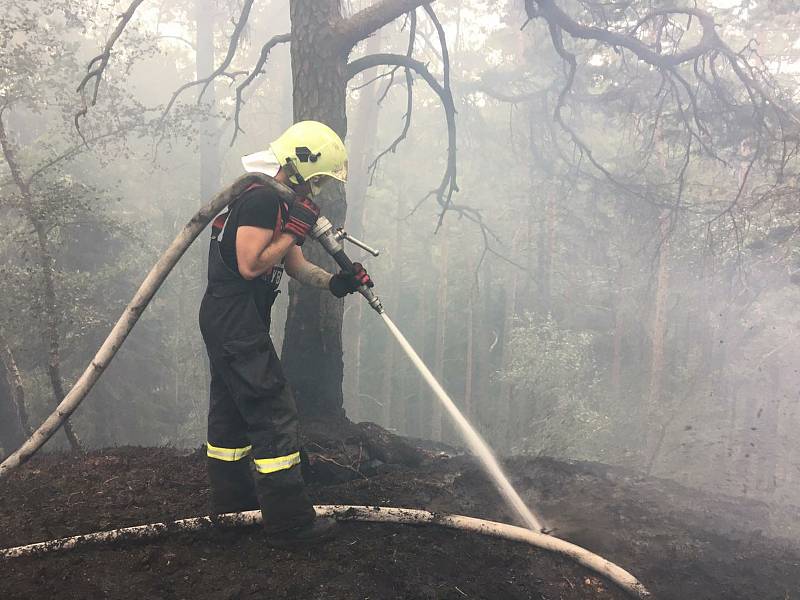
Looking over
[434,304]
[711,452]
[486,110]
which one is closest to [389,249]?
[434,304]

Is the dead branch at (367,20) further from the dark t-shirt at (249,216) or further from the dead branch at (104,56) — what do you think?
the dark t-shirt at (249,216)

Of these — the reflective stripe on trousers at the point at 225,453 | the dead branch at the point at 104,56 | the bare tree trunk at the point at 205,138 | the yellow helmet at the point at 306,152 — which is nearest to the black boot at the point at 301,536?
the reflective stripe on trousers at the point at 225,453

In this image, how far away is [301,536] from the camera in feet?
10.4

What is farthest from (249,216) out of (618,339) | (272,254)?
(618,339)

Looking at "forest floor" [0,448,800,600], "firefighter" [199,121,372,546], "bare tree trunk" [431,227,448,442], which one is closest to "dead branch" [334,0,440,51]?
"firefighter" [199,121,372,546]

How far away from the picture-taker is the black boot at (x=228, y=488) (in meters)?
3.41

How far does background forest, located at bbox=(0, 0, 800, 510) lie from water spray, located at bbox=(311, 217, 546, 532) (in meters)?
7.67

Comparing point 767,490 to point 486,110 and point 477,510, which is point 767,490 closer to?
point 477,510

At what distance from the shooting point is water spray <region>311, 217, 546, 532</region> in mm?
3508

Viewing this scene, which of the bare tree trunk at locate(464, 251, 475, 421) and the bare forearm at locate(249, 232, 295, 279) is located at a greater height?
the bare forearm at locate(249, 232, 295, 279)

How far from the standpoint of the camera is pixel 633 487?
5.36 m

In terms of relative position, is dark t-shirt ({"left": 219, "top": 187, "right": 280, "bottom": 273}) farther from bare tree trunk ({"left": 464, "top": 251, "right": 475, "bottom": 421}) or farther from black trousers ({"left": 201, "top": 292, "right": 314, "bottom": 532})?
bare tree trunk ({"left": 464, "top": 251, "right": 475, "bottom": 421})

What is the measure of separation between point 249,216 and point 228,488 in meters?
1.62

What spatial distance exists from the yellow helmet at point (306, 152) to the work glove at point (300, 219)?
0.22 meters
